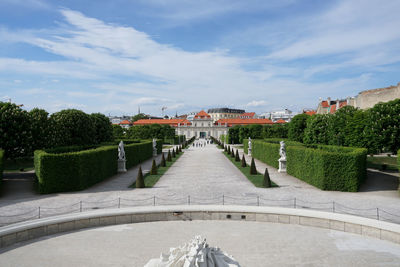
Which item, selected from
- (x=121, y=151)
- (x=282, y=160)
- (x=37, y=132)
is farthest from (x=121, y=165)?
(x=282, y=160)

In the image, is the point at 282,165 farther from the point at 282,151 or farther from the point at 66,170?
the point at 66,170

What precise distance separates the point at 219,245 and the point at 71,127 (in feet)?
102

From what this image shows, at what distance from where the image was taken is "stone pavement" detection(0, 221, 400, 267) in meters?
8.51

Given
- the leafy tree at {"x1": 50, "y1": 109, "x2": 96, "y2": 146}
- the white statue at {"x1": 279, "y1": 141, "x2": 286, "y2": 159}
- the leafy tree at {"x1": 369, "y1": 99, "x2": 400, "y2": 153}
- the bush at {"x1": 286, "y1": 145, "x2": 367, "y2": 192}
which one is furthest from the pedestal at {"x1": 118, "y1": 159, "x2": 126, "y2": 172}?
the leafy tree at {"x1": 369, "y1": 99, "x2": 400, "y2": 153}

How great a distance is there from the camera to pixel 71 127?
3612 cm

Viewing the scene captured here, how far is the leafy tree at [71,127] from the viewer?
34844 millimetres

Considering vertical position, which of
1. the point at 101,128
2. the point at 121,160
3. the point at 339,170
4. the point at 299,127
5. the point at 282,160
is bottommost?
the point at 121,160

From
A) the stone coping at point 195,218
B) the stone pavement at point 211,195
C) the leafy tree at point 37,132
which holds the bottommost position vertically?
the stone pavement at point 211,195

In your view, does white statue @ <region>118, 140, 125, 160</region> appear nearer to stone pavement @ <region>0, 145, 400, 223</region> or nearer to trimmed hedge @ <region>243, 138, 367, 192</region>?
stone pavement @ <region>0, 145, 400, 223</region>

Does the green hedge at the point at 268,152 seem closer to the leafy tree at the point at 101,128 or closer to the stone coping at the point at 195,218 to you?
the stone coping at the point at 195,218

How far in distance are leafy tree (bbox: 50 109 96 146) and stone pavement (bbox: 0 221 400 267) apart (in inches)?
1025

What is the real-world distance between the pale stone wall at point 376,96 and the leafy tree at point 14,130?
4512 cm

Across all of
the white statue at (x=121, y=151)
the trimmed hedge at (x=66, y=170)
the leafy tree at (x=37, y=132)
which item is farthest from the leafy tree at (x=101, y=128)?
the trimmed hedge at (x=66, y=170)

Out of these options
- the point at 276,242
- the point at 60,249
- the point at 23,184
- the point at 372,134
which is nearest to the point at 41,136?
the point at 23,184
